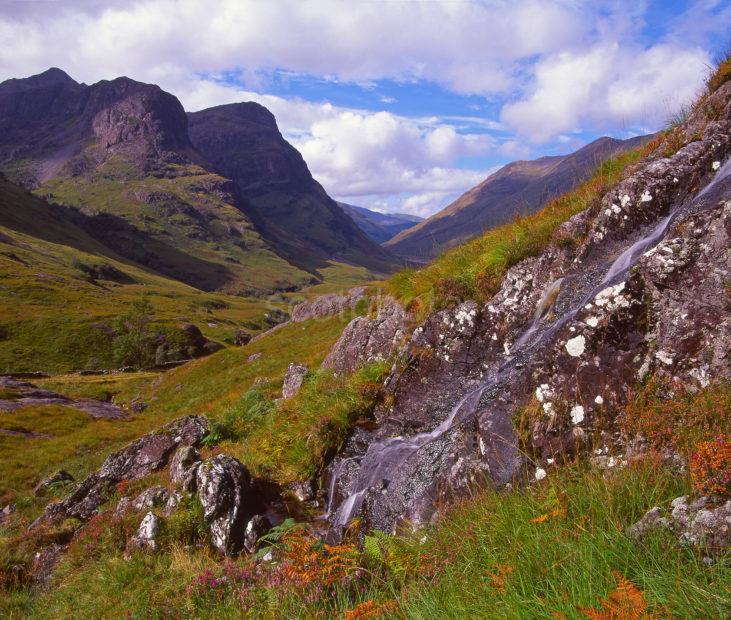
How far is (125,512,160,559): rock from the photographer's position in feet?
31.8

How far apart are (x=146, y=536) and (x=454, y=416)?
736 centimetres

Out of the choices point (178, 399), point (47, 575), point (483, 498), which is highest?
point (483, 498)

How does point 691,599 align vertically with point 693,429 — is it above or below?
below

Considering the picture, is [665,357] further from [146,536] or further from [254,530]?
[146,536]

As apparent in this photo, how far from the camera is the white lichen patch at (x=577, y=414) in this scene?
712cm

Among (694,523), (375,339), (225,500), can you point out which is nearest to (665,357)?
(694,523)

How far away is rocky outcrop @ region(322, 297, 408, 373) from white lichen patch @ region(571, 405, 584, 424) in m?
6.19

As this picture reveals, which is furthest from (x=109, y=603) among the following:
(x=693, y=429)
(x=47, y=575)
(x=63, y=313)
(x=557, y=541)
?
(x=63, y=313)

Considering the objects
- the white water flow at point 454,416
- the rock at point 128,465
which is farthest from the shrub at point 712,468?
the rock at point 128,465

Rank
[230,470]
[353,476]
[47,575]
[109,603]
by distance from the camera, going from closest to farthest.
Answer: [109,603] → [353,476] → [230,470] → [47,575]

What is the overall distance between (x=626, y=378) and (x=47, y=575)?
14278 mm

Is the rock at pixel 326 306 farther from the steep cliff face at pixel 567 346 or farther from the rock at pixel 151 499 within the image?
the steep cliff face at pixel 567 346

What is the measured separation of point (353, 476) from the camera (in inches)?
392

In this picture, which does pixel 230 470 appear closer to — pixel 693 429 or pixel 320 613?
pixel 320 613
